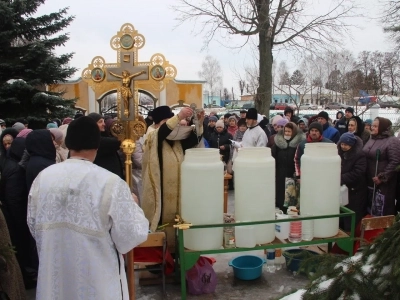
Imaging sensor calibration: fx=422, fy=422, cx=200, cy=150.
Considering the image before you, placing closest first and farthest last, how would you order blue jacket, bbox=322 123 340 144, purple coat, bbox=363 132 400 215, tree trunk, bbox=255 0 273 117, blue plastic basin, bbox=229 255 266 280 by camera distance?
blue plastic basin, bbox=229 255 266 280
purple coat, bbox=363 132 400 215
blue jacket, bbox=322 123 340 144
tree trunk, bbox=255 0 273 117

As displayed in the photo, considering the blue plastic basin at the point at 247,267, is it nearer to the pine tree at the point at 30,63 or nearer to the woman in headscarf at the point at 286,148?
the woman in headscarf at the point at 286,148

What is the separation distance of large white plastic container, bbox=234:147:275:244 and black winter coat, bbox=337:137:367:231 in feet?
5.47

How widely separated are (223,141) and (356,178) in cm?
425

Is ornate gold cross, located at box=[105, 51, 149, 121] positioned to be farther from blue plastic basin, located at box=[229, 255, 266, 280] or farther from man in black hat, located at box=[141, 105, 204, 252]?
blue plastic basin, located at box=[229, 255, 266, 280]

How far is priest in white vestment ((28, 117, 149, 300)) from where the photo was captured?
2.32 meters

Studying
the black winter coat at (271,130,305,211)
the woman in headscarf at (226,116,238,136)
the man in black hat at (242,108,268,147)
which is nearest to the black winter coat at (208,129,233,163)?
the woman in headscarf at (226,116,238,136)

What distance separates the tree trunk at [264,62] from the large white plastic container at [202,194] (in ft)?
36.4

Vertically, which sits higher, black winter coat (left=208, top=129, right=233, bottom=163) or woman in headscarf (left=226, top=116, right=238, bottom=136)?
woman in headscarf (left=226, top=116, right=238, bottom=136)

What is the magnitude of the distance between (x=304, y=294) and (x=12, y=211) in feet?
11.0

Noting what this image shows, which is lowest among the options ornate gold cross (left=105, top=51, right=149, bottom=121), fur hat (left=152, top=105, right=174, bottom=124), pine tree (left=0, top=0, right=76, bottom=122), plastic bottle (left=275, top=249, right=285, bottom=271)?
plastic bottle (left=275, top=249, right=285, bottom=271)

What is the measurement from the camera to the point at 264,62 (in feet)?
48.2

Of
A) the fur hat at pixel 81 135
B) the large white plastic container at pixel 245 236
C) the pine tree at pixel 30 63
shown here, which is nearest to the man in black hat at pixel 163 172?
the large white plastic container at pixel 245 236

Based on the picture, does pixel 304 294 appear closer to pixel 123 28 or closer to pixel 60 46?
pixel 123 28

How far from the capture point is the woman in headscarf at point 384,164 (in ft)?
16.7
